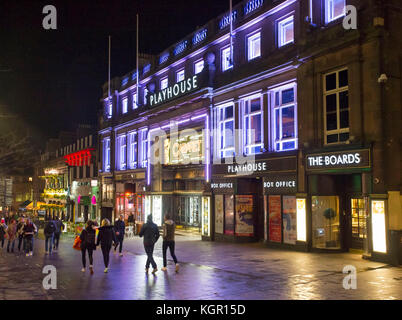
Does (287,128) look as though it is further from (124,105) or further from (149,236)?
(124,105)

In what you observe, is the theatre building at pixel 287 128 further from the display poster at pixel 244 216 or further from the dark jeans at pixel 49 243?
the dark jeans at pixel 49 243

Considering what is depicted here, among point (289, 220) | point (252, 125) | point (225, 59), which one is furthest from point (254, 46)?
point (289, 220)

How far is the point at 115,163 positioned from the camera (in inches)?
1492

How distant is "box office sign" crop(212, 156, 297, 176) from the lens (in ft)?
62.3

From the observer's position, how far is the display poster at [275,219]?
1941cm

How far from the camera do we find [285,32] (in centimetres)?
2012

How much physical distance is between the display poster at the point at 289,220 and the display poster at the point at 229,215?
155 inches

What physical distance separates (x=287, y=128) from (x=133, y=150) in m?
18.3

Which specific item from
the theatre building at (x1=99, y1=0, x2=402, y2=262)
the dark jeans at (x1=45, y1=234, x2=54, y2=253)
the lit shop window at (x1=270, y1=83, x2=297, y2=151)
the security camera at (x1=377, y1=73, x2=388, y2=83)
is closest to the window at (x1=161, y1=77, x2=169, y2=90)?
the theatre building at (x1=99, y1=0, x2=402, y2=262)

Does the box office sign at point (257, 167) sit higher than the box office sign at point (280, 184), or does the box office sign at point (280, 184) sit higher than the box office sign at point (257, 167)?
the box office sign at point (257, 167)

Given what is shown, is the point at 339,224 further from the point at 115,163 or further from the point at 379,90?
the point at 115,163

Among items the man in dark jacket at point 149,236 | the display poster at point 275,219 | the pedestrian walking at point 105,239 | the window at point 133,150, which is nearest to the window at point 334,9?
the display poster at point 275,219

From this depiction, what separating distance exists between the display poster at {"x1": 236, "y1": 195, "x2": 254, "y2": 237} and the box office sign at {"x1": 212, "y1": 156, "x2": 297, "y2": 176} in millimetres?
1466
